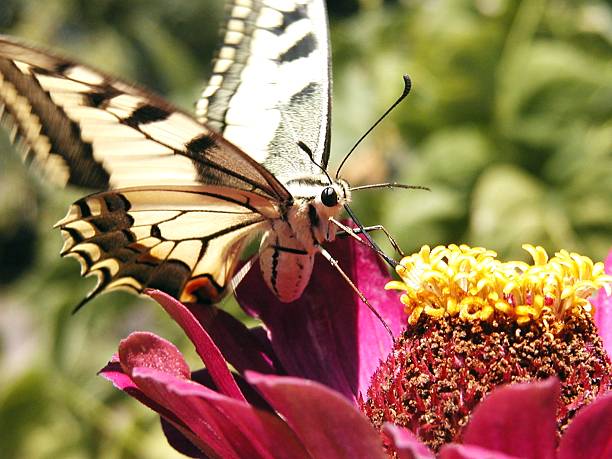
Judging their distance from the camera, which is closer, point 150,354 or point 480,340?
point 150,354

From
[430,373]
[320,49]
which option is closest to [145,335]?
[430,373]

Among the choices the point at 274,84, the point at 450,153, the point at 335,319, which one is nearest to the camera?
the point at 335,319

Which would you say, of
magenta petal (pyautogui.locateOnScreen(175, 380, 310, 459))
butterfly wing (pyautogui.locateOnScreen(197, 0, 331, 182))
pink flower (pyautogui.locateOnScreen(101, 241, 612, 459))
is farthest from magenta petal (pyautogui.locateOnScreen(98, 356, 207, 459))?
butterfly wing (pyautogui.locateOnScreen(197, 0, 331, 182))

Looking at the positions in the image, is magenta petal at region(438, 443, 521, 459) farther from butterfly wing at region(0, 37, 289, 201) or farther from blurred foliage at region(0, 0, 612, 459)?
blurred foliage at region(0, 0, 612, 459)

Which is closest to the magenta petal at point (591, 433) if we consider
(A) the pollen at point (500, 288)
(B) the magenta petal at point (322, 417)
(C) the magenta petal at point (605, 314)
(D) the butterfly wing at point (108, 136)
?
(B) the magenta petal at point (322, 417)

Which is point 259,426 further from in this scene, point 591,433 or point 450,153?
point 450,153

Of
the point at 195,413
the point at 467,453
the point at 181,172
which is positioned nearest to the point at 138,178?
the point at 181,172
